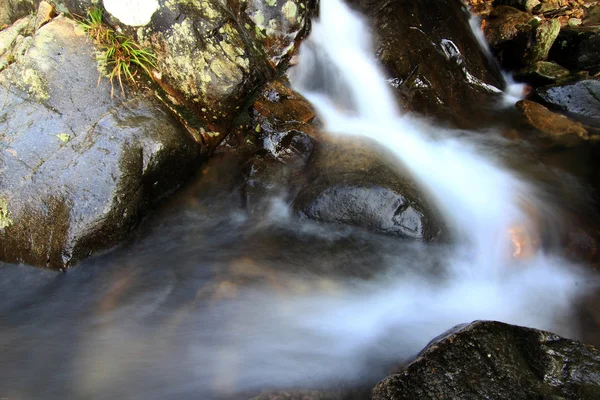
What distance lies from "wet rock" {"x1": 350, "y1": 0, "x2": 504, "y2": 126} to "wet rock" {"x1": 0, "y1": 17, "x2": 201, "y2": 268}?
13.6 ft

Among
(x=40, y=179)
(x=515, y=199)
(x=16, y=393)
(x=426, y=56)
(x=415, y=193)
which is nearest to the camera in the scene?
(x=16, y=393)

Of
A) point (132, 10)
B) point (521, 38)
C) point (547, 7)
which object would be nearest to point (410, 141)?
point (132, 10)

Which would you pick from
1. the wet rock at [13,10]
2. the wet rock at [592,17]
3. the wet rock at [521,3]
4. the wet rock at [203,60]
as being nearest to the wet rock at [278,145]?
the wet rock at [203,60]

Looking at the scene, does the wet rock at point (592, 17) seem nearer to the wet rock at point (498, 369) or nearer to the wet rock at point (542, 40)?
the wet rock at point (542, 40)

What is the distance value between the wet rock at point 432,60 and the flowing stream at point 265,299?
2.09m

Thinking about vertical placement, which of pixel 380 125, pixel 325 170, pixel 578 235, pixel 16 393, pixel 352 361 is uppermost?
pixel 380 125

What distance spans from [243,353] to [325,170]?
2364mm

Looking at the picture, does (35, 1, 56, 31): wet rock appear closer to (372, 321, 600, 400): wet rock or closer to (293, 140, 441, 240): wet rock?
(293, 140, 441, 240): wet rock

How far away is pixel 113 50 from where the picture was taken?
4719mm

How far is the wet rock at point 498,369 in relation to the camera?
102 inches

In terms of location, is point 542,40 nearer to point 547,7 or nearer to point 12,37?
point 547,7

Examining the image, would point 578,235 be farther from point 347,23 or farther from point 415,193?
point 347,23

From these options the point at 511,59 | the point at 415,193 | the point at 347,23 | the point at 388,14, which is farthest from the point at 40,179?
the point at 511,59

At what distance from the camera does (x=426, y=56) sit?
23.6ft
